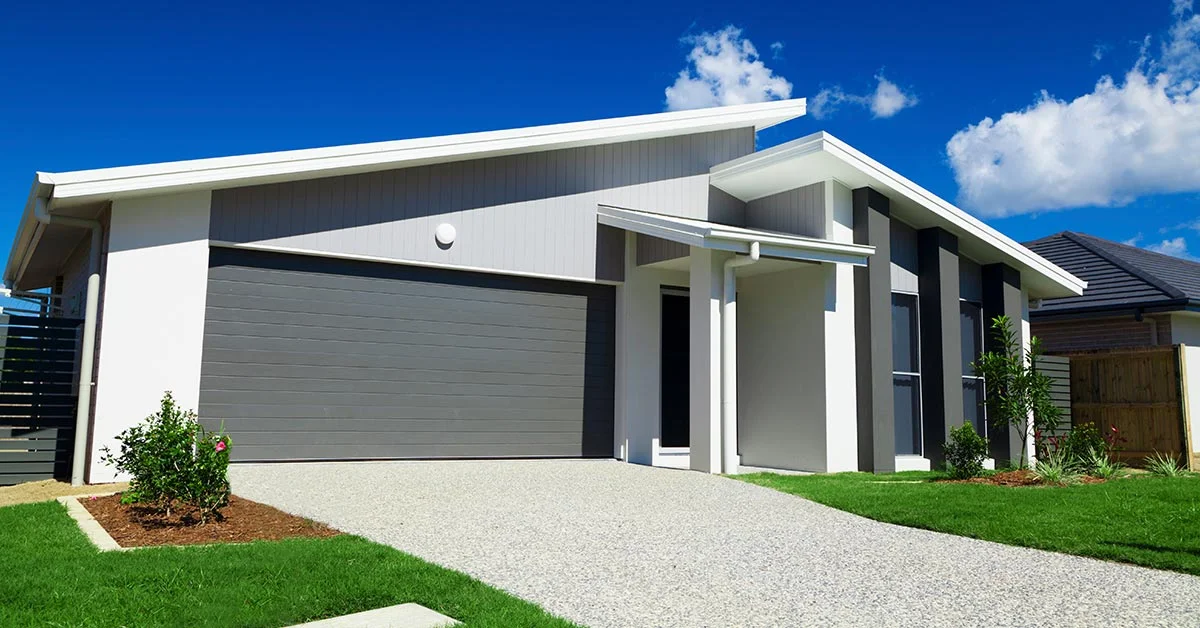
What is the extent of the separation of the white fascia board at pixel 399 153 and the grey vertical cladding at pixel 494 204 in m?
0.27

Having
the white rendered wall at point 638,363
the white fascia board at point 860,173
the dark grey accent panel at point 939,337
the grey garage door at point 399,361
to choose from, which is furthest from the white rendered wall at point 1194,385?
the grey garage door at point 399,361

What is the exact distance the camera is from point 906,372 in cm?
1273

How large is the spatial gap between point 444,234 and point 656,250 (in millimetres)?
3048

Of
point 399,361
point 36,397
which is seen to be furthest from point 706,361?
point 36,397

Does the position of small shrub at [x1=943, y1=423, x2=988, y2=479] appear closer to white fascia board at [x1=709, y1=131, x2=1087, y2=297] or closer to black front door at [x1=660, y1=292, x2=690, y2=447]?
white fascia board at [x1=709, y1=131, x2=1087, y2=297]

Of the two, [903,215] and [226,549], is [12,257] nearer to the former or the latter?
[226,549]

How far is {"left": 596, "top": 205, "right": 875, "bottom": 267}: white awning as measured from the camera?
10352 millimetres

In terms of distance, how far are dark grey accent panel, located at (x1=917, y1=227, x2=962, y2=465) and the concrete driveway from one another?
473 centimetres

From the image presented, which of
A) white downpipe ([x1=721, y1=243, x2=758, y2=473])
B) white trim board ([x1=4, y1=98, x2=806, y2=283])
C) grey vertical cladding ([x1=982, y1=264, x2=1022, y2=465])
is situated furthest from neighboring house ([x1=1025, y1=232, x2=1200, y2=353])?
white downpipe ([x1=721, y1=243, x2=758, y2=473])

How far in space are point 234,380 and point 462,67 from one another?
8.61 metres

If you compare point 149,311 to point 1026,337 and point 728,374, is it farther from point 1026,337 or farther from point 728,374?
point 1026,337

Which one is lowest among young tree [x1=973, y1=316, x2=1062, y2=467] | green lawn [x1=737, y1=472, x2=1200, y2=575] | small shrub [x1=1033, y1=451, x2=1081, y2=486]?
green lawn [x1=737, y1=472, x2=1200, y2=575]

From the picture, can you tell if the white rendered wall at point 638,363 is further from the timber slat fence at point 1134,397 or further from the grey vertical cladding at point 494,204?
the timber slat fence at point 1134,397

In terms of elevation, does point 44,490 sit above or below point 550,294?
below
